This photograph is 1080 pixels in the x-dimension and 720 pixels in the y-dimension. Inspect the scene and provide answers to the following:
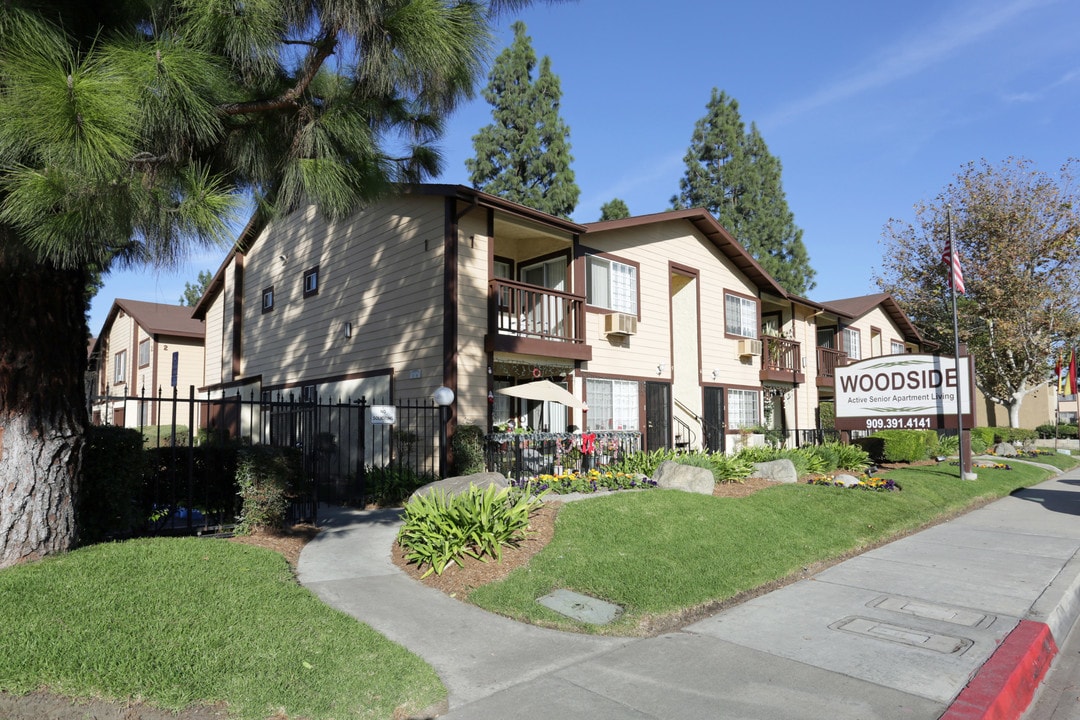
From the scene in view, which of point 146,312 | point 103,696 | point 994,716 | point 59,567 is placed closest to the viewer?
point 103,696

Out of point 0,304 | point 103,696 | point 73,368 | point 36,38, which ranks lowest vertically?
point 103,696

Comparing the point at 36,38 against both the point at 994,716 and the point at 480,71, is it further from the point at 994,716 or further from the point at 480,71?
the point at 994,716

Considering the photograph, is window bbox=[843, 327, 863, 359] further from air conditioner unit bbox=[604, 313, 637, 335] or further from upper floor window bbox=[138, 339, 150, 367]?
upper floor window bbox=[138, 339, 150, 367]

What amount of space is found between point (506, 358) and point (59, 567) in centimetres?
894

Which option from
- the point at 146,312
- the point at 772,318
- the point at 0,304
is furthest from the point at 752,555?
the point at 146,312

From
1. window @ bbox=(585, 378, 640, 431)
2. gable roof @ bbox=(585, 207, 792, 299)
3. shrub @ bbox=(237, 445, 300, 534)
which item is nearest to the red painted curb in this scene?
shrub @ bbox=(237, 445, 300, 534)

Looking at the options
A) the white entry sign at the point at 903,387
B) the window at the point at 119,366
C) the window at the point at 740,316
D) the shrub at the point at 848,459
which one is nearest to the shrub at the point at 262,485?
the shrub at the point at 848,459

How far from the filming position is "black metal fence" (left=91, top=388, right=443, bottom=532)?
8.64m

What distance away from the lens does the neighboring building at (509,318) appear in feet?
44.8

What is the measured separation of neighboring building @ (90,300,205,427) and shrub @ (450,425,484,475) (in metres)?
14.1

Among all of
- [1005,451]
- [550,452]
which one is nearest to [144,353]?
Result: [550,452]

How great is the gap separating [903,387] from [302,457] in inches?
572

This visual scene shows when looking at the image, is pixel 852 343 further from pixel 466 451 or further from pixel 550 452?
pixel 466 451

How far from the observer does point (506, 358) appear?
46.3 ft
